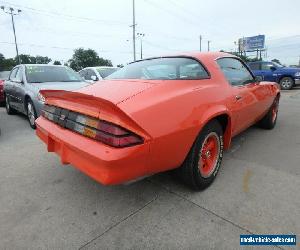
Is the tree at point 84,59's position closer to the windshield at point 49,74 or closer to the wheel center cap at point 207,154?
the windshield at point 49,74

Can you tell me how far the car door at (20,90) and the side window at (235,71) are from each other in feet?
14.4

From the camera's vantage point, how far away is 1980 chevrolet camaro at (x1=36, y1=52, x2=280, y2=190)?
83.7 inches

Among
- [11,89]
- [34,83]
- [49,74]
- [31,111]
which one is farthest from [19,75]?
[31,111]

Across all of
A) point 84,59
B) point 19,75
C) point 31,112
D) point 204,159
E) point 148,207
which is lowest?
point 148,207

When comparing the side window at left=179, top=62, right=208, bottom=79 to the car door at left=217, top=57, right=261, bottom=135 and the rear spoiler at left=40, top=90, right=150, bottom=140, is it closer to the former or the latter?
the car door at left=217, top=57, right=261, bottom=135

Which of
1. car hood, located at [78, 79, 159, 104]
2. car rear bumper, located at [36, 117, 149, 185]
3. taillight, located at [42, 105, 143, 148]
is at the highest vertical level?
car hood, located at [78, 79, 159, 104]

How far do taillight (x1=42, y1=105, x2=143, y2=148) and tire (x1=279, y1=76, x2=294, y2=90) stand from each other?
A: 13.6 metres

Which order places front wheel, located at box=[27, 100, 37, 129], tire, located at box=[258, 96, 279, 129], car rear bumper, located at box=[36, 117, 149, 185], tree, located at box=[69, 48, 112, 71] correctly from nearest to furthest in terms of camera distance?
car rear bumper, located at box=[36, 117, 149, 185] → tire, located at box=[258, 96, 279, 129] → front wheel, located at box=[27, 100, 37, 129] → tree, located at box=[69, 48, 112, 71]

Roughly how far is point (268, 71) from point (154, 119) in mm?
13887

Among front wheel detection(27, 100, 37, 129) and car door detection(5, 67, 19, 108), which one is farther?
car door detection(5, 67, 19, 108)

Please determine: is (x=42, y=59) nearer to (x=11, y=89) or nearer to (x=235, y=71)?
(x=11, y=89)

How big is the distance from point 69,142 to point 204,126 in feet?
4.19

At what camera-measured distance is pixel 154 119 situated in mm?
2230

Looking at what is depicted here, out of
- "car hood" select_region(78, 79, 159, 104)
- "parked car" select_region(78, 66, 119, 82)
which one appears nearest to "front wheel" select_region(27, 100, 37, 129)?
"car hood" select_region(78, 79, 159, 104)
